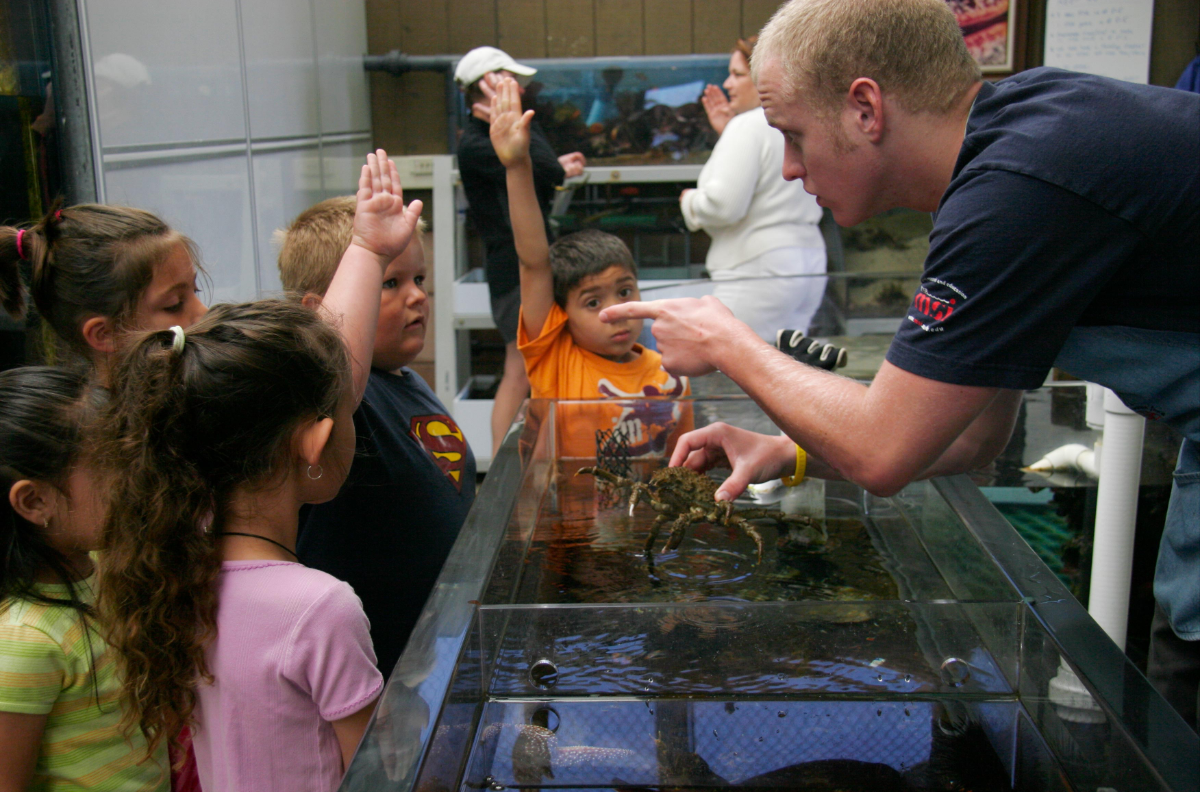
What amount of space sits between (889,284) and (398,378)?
2.13m

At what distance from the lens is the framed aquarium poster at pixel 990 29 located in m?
5.06

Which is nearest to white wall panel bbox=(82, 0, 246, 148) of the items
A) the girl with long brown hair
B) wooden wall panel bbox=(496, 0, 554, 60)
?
the girl with long brown hair

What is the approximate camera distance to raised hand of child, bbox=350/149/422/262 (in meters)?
1.58

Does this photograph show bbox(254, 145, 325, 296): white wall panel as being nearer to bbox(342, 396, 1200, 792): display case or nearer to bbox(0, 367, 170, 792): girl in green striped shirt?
bbox(0, 367, 170, 792): girl in green striped shirt

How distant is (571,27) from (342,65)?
133 cm

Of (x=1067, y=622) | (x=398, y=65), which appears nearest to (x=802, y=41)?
(x=1067, y=622)

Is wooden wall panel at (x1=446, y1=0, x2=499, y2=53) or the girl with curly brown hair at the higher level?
wooden wall panel at (x1=446, y1=0, x2=499, y2=53)

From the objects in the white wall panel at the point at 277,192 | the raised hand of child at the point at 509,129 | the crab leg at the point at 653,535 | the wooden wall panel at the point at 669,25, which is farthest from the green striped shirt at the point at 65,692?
the wooden wall panel at the point at 669,25

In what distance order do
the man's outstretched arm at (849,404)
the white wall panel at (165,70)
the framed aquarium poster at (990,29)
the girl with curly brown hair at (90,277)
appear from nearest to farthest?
the man's outstretched arm at (849,404)
the girl with curly brown hair at (90,277)
the white wall panel at (165,70)
the framed aquarium poster at (990,29)

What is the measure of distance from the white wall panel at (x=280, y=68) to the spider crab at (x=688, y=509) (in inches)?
97.7

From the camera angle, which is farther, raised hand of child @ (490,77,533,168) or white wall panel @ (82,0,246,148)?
raised hand of child @ (490,77,533,168)

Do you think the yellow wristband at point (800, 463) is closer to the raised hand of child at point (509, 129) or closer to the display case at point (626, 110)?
the raised hand of child at point (509, 129)

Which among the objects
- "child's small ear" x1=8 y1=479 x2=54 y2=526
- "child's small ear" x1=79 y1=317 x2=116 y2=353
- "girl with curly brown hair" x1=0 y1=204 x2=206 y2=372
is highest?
"girl with curly brown hair" x1=0 y1=204 x2=206 y2=372

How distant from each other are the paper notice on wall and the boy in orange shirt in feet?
11.9
